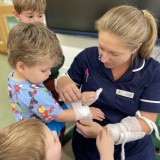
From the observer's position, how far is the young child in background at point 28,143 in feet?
2.04

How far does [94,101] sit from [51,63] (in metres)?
0.35

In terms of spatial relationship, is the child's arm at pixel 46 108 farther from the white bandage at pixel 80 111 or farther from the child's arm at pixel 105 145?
the child's arm at pixel 105 145

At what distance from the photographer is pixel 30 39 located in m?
0.90

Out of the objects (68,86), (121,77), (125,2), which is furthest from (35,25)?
(125,2)

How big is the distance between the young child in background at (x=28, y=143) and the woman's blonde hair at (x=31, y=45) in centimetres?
28

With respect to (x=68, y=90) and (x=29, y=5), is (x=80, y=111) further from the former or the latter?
(x=29, y=5)

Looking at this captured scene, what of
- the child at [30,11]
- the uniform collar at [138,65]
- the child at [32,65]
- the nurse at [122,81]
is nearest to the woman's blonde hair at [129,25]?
the nurse at [122,81]

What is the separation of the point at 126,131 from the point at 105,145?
0.16 m

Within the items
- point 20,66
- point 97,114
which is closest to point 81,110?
point 97,114

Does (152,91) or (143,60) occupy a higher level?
(143,60)

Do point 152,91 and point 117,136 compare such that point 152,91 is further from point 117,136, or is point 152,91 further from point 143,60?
point 117,136

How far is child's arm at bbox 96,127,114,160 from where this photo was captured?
2.97ft

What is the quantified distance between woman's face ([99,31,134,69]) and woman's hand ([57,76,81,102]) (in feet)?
0.69

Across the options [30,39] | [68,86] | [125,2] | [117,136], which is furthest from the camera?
[125,2]
